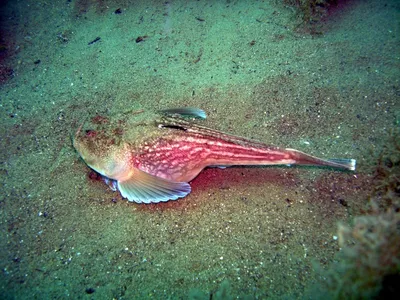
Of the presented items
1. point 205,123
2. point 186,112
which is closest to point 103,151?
point 186,112

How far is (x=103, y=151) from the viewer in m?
3.97

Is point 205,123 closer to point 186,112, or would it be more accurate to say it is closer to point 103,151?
point 186,112

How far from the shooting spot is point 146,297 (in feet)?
10.9

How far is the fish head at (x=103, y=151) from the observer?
3938 millimetres

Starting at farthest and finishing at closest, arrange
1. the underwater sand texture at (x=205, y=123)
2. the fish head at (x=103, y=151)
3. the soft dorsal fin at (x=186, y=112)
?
the soft dorsal fin at (x=186, y=112), the fish head at (x=103, y=151), the underwater sand texture at (x=205, y=123)

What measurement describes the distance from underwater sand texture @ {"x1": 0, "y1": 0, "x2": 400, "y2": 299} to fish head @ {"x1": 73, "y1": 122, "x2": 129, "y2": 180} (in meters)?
0.40

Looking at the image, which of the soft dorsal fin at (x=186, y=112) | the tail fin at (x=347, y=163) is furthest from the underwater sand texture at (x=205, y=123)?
the soft dorsal fin at (x=186, y=112)

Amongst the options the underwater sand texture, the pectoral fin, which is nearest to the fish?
the pectoral fin

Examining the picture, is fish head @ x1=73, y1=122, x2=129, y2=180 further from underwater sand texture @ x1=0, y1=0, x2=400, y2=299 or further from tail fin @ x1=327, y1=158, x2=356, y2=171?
tail fin @ x1=327, y1=158, x2=356, y2=171

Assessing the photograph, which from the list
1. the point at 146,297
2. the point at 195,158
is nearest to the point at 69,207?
the point at 146,297

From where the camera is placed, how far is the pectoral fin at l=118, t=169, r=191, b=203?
3.84 meters

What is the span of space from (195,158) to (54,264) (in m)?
2.44

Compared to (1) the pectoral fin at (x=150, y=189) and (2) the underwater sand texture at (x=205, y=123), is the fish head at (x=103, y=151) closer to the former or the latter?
(1) the pectoral fin at (x=150, y=189)

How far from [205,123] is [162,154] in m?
1.39
